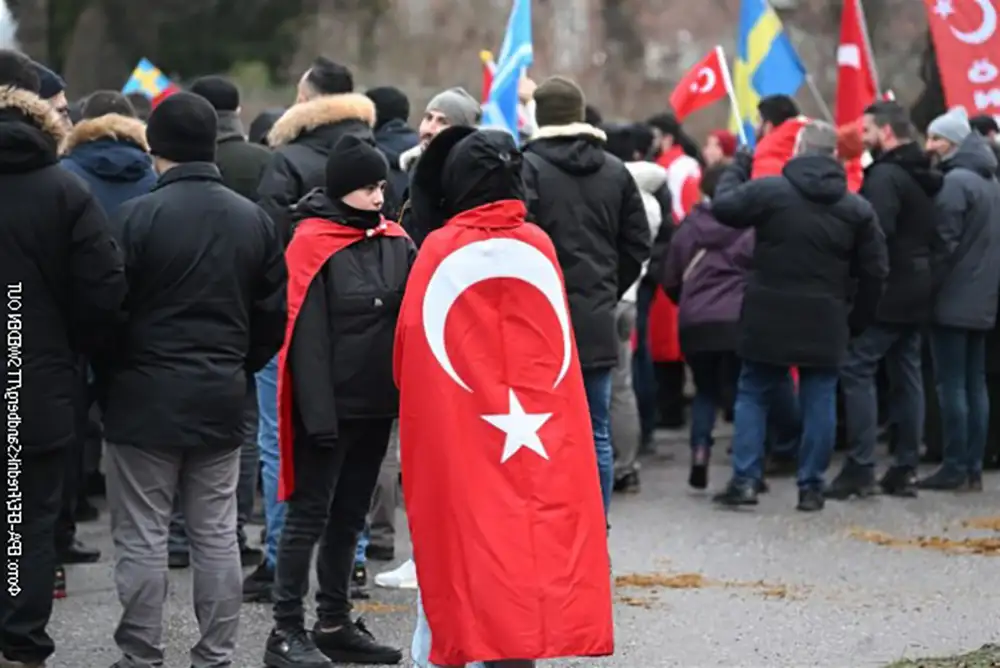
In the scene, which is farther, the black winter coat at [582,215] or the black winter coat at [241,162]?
the black winter coat at [241,162]

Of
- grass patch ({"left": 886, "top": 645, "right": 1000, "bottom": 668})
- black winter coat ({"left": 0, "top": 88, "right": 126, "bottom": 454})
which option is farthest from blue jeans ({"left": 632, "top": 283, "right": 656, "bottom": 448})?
black winter coat ({"left": 0, "top": 88, "right": 126, "bottom": 454})

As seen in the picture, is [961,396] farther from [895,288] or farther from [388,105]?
[388,105]

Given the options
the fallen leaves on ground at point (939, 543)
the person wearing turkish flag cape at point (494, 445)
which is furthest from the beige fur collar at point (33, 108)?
the fallen leaves on ground at point (939, 543)

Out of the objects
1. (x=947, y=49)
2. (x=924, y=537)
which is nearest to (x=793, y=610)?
(x=924, y=537)

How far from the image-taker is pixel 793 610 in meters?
9.05

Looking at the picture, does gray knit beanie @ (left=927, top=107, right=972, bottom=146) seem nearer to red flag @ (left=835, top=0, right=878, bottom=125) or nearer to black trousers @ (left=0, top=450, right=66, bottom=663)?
red flag @ (left=835, top=0, right=878, bottom=125)

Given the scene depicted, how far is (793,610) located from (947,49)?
4985 mm

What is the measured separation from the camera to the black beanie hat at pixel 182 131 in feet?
24.5

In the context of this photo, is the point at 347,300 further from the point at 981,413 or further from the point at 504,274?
the point at 981,413

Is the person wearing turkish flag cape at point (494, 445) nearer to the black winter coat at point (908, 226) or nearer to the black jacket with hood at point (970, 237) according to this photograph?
the black winter coat at point (908, 226)

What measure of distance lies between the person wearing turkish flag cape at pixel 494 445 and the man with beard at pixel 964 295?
20.9 ft

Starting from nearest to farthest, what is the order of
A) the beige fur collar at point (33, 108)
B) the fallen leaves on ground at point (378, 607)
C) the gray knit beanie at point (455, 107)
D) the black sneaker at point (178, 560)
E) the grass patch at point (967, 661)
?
the beige fur collar at point (33, 108) < the grass patch at point (967, 661) < the fallen leaves on ground at point (378, 607) < the gray knit beanie at point (455, 107) < the black sneaker at point (178, 560)

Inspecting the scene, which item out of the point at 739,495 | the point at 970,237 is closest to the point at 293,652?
the point at 739,495

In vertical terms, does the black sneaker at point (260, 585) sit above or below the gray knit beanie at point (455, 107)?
below
